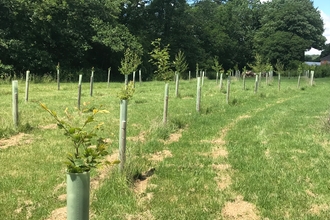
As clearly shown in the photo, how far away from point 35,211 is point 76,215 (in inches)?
73.9

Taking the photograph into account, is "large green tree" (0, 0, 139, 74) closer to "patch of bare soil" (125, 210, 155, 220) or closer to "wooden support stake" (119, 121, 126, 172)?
"wooden support stake" (119, 121, 126, 172)

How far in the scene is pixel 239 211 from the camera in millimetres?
4156

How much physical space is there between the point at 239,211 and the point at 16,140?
16.1 feet

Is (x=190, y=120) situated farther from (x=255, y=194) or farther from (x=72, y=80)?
(x=72, y=80)

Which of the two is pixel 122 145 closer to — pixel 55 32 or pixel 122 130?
pixel 122 130

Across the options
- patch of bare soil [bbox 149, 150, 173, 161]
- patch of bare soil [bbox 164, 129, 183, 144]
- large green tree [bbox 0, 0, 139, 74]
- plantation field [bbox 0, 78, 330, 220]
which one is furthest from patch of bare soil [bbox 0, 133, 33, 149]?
large green tree [bbox 0, 0, 139, 74]

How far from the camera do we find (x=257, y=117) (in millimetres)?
11086

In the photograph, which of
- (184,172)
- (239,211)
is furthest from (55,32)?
(239,211)

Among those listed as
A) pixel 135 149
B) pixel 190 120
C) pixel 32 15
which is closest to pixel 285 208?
pixel 135 149

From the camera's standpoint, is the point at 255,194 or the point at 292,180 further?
the point at 292,180

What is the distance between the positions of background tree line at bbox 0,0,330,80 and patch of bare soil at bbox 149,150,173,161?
22.2m

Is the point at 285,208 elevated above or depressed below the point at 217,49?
below

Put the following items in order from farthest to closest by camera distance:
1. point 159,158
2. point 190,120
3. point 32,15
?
point 32,15
point 190,120
point 159,158

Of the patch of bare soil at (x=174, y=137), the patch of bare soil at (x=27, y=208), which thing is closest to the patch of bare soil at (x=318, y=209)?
the patch of bare soil at (x=27, y=208)
